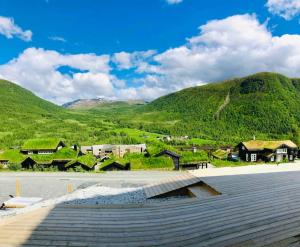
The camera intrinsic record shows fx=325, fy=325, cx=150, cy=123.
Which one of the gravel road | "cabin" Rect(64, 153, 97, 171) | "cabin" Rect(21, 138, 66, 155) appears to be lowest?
the gravel road

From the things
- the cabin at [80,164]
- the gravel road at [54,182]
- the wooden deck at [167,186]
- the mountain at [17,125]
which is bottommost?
the gravel road at [54,182]

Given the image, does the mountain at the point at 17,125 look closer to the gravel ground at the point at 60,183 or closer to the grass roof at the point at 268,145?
the grass roof at the point at 268,145

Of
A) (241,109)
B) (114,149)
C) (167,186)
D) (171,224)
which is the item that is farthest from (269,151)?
(241,109)

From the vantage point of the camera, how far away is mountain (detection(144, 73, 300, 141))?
128m

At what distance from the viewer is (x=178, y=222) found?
7.25 m

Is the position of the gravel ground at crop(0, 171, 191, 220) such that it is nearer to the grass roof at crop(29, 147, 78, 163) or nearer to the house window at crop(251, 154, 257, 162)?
the grass roof at crop(29, 147, 78, 163)

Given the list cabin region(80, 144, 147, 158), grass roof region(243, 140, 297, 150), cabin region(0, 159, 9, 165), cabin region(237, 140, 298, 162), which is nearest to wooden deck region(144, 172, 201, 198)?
cabin region(0, 159, 9, 165)

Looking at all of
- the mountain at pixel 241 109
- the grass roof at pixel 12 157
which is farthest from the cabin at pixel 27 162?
the mountain at pixel 241 109

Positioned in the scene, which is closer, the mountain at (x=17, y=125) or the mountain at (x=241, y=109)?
the mountain at (x=17, y=125)

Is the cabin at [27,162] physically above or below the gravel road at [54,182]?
above

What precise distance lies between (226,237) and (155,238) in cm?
137

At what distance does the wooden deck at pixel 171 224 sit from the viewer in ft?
20.4

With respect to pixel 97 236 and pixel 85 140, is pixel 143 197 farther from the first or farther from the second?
pixel 85 140

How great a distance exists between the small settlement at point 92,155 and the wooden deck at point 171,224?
85.2ft
